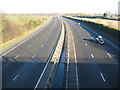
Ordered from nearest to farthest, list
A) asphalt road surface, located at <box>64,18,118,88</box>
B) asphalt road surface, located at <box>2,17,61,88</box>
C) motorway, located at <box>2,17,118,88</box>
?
1. asphalt road surface, located at <box>64,18,118,88</box>
2. motorway, located at <box>2,17,118,88</box>
3. asphalt road surface, located at <box>2,17,61,88</box>

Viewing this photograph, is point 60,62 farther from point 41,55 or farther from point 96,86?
point 96,86

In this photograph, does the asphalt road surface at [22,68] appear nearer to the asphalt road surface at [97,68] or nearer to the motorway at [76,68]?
the motorway at [76,68]

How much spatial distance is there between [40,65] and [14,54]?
26.5ft

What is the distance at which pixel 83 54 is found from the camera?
28.6 m

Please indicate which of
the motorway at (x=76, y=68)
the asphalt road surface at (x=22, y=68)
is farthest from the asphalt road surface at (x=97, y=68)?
the asphalt road surface at (x=22, y=68)

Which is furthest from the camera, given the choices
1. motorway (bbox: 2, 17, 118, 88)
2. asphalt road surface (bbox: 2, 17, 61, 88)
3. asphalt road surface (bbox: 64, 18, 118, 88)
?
asphalt road surface (bbox: 2, 17, 61, 88)

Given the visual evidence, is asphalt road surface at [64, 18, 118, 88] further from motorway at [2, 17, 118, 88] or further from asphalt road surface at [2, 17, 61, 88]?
asphalt road surface at [2, 17, 61, 88]

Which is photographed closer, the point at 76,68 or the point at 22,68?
the point at 76,68

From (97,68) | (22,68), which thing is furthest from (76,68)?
(22,68)

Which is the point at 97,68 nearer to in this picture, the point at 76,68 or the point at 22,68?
the point at 76,68

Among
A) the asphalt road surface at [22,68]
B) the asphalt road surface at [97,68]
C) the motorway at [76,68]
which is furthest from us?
the asphalt road surface at [22,68]

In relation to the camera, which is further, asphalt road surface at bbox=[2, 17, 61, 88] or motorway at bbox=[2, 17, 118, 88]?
asphalt road surface at bbox=[2, 17, 61, 88]

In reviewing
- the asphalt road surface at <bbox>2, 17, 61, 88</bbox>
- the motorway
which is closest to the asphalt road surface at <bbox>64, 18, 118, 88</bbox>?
the motorway

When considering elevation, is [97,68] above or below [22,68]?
below
